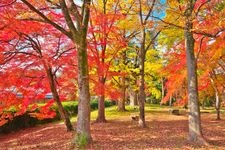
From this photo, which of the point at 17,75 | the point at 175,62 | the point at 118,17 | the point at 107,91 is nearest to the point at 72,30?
the point at 17,75

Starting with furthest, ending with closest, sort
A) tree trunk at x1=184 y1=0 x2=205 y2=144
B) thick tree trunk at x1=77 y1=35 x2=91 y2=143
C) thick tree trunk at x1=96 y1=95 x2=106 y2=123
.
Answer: thick tree trunk at x1=96 y1=95 x2=106 y2=123, tree trunk at x1=184 y1=0 x2=205 y2=144, thick tree trunk at x1=77 y1=35 x2=91 y2=143

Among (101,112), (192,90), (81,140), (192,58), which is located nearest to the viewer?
(81,140)

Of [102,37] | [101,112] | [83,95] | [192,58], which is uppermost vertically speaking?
[102,37]

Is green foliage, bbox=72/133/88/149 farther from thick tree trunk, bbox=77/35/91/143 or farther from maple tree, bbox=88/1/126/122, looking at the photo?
maple tree, bbox=88/1/126/122

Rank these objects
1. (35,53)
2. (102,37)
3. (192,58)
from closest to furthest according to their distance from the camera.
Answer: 1. (192,58)
2. (35,53)
3. (102,37)

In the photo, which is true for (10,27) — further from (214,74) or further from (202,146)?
(214,74)

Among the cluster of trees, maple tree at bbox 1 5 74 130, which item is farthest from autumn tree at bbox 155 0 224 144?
maple tree at bbox 1 5 74 130

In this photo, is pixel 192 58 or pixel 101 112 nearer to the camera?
pixel 192 58

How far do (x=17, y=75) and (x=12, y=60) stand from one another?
787 mm

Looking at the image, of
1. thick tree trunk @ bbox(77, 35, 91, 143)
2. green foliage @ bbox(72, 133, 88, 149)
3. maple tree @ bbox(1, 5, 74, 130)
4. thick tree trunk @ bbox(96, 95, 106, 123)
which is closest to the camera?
green foliage @ bbox(72, 133, 88, 149)

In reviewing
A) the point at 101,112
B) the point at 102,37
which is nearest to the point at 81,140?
the point at 102,37

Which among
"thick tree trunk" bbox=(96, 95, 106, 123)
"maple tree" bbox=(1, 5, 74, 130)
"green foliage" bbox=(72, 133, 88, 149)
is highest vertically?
"maple tree" bbox=(1, 5, 74, 130)

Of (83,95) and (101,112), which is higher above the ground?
(83,95)

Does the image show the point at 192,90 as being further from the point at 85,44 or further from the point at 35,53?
the point at 35,53
